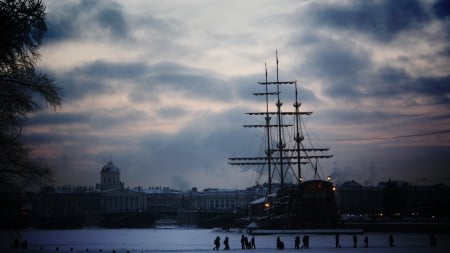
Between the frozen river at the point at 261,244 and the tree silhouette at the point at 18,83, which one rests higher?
the tree silhouette at the point at 18,83

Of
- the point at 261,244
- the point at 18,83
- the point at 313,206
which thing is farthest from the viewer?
the point at 313,206

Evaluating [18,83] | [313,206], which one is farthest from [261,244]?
[18,83]

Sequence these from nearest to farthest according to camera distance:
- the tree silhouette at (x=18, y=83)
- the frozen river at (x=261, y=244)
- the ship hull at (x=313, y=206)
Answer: the tree silhouette at (x=18, y=83), the frozen river at (x=261, y=244), the ship hull at (x=313, y=206)

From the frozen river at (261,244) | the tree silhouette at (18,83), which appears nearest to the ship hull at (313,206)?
the frozen river at (261,244)

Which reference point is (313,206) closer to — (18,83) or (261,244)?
(261,244)

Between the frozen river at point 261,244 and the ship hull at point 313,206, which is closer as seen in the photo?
the frozen river at point 261,244

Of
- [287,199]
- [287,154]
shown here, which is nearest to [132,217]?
[287,154]

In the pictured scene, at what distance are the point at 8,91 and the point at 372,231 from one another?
245 feet

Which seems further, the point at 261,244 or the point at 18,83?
the point at 261,244

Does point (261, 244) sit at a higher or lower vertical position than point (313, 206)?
lower

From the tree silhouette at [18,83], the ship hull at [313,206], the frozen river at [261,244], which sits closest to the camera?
the tree silhouette at [18,83]

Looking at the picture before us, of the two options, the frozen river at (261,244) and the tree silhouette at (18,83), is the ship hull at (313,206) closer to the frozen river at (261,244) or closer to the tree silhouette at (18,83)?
the frozen river at (261,244)

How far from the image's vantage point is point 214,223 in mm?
158125

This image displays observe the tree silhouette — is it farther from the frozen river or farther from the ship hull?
the ship hull
